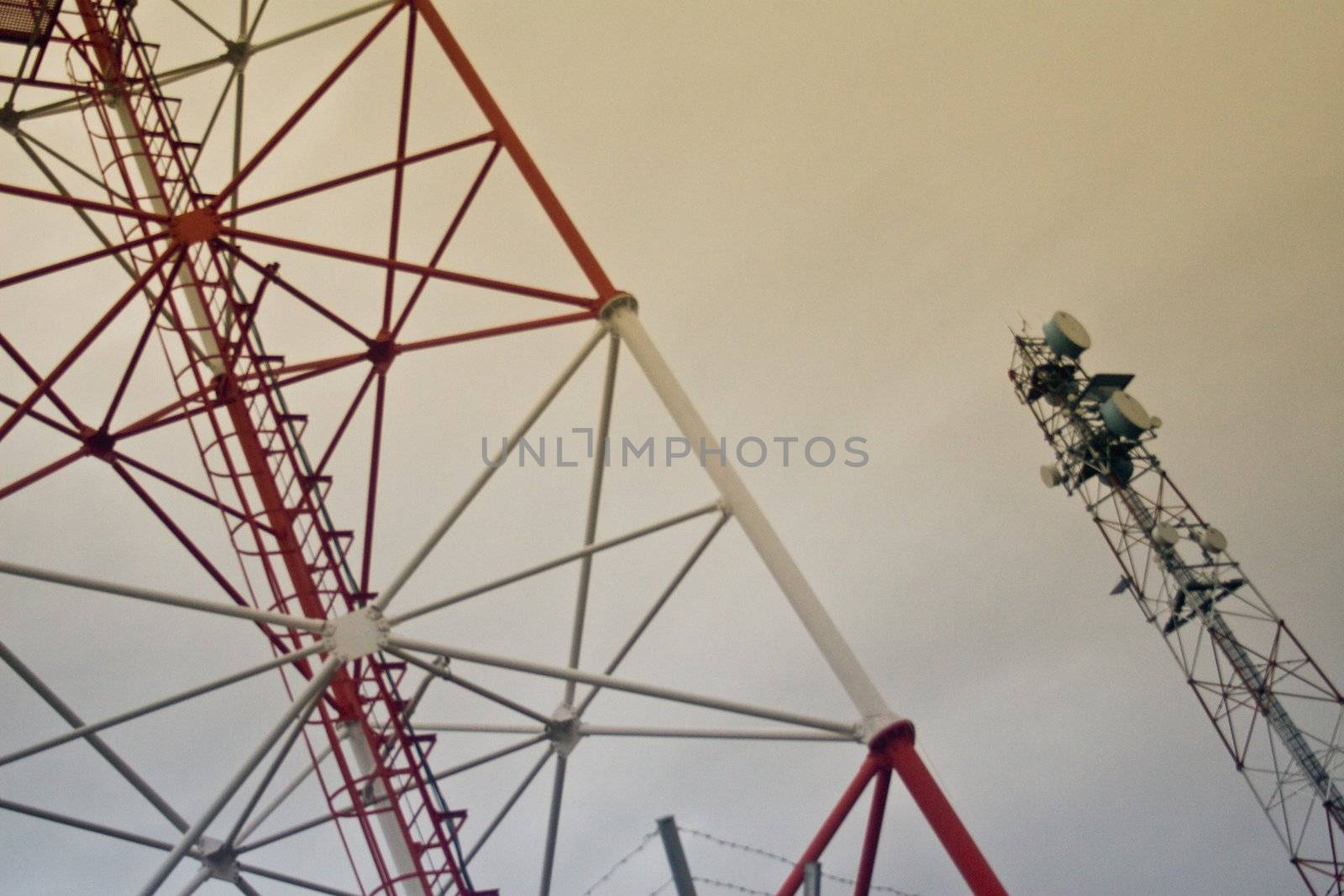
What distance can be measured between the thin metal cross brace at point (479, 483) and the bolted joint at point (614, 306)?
0.16 metres

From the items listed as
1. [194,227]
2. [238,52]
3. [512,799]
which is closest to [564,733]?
[512,799]

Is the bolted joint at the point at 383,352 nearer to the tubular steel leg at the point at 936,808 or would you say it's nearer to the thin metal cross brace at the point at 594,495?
the thin metal cross brace at the point at 594,495

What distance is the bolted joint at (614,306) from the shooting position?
16.1 meters

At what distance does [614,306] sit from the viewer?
52.9ft

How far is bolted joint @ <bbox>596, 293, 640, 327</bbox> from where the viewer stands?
52.9ft

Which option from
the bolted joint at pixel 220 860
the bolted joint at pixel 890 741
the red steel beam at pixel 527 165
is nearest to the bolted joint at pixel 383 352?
the red steel beam at pixel 527 165

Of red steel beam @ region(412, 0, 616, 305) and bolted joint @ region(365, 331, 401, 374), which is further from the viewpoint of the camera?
bolted joint @ region(365, 331, 401, 374)

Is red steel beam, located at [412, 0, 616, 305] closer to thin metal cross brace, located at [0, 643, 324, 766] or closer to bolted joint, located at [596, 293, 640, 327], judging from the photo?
bolted joint, located at [596, 293, 640, 327]


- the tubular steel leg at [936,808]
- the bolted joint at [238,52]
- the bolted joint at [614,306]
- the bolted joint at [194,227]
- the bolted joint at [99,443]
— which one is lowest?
the tubular steel leg at [936,808]

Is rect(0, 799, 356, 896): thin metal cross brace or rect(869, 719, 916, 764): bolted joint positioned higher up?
rect(0, 799, 356, 896): thin metal cross brace

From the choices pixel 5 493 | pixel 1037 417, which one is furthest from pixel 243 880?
pixel 1037 417

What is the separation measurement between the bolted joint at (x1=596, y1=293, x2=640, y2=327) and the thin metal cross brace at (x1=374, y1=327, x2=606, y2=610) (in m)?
0.16

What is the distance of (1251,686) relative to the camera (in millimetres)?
33094

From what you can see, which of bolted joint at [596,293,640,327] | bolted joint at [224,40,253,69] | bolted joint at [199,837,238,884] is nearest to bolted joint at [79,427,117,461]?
bolted joint at [199,837,238,884]
